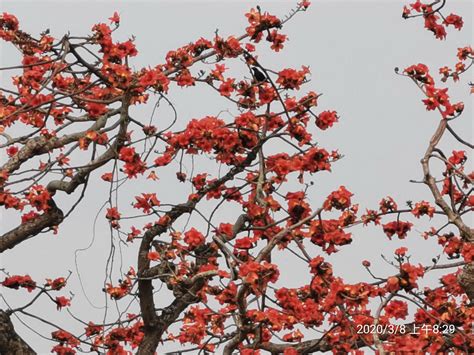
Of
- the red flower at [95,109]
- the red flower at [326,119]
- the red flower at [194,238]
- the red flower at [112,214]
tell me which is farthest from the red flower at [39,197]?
the red flower at [326,119]

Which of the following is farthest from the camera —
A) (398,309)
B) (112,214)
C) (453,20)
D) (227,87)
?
(453,20)

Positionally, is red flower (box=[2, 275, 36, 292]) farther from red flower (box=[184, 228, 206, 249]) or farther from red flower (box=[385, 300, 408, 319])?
red flower (box=[385, 300, 408, 319])

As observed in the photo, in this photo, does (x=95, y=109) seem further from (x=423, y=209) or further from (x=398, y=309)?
(x=398, y=309)

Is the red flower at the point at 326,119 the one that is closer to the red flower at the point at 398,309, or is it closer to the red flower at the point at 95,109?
the red flower at the point at 398,309

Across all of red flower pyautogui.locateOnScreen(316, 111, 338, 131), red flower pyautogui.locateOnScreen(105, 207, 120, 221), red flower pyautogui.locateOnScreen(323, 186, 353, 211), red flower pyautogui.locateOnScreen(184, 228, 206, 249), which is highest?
red flower pyautogui.locateOnScreen(316, 111, 338, 131)

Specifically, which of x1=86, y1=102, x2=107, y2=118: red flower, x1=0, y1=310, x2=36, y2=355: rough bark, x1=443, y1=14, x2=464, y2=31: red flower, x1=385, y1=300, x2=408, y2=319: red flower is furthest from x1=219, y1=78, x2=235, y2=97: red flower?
x1=0, y1=310, x2=36, y2=355: rough bark

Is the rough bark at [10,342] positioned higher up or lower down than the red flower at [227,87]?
lower down

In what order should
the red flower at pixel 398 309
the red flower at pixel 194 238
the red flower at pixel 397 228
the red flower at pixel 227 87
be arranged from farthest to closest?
the red flower at pixel 227 87 < the red flower at pixel 397 228 < the red flower at pixel 194 238 < the red flower at pixel 398 309

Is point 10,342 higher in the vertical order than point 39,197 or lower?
lower

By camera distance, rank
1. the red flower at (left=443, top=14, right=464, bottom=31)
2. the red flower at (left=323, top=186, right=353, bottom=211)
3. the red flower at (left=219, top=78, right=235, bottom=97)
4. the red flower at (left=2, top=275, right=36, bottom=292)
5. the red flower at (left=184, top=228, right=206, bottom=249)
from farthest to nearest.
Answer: the red flower at (left=443, top=14, right=464, bottom=31), the red flower at (left=2, top=275, right=36, bottom=292), the red flower at (left=219, top=78, right=235, bottom=97), the red flower at (left=184, top=228, right=206, bottom=249), the red flower at (left=323, top=186, right=353, bottom=211)

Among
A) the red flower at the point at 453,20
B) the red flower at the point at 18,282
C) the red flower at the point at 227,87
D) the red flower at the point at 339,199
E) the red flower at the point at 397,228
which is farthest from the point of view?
the red flower at the point at 453,20

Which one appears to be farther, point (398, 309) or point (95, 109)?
point (95, 109)

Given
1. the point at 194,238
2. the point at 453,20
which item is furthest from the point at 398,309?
the point at 453,20

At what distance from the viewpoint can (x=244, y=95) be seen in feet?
26.5
